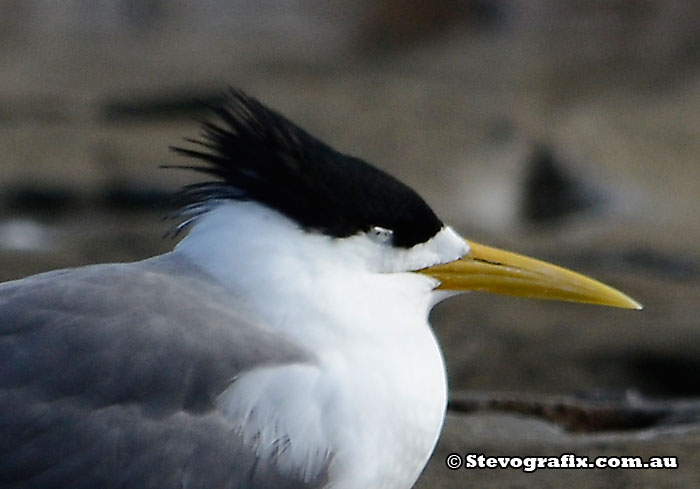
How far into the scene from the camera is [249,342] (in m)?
2.67

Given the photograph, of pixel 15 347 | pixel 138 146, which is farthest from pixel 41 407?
pixel 138 146

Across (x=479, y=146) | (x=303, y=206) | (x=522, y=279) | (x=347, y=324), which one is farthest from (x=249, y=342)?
(x=479, y=146)

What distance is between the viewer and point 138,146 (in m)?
8.12

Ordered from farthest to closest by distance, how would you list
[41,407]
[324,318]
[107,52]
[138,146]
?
[107,52], [138,146], [324,318], [41,407]

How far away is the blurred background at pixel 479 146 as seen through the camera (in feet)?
15.0

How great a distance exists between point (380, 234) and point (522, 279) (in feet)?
1.56

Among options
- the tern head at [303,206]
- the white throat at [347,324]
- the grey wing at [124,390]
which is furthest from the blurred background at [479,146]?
the grey wing at [124,390]

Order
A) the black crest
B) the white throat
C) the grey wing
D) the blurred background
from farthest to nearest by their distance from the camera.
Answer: the blurred background < the black crest < the white throat < the grey wing

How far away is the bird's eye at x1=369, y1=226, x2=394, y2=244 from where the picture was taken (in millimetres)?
2838

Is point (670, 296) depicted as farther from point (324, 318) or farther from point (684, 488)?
point (324, 318)

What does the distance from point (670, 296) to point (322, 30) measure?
28.6 feet

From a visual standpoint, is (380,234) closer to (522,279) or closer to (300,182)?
(300,182)

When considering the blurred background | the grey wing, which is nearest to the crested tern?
the grey wing

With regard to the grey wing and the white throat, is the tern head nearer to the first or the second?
the white throat
